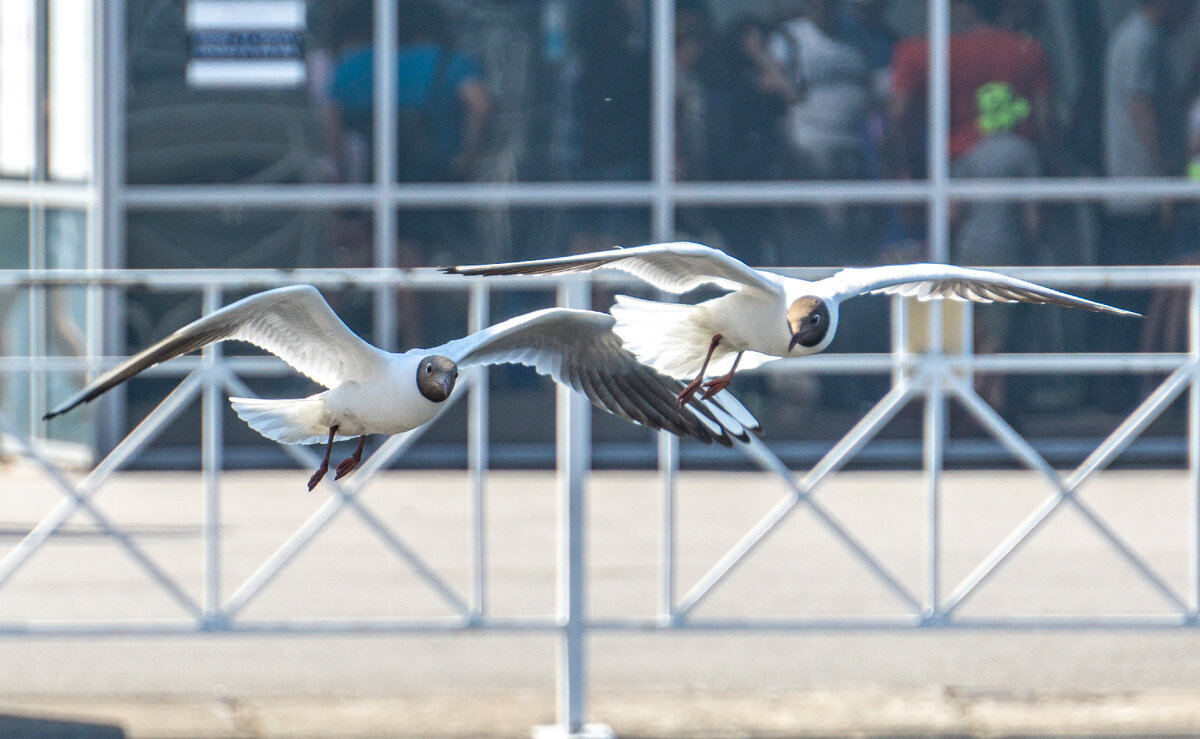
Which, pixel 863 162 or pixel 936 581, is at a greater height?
pixel 863 162

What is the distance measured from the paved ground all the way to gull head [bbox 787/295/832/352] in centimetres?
283

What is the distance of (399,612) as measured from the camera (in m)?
6.73

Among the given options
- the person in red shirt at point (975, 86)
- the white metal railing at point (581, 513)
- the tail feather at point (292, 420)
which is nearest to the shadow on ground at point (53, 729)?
the white metal railing at point (581, 513)

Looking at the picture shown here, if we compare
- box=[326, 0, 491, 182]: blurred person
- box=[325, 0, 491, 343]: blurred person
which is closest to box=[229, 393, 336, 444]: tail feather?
box=[325, 0, 491, 343]: blurred person

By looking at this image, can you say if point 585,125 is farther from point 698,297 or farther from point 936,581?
point 936,581

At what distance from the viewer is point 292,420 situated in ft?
9.18

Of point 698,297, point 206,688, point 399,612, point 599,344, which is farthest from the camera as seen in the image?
point 698,297

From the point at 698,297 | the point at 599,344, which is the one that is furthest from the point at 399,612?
the point at 599,344

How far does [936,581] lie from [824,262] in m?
5.48

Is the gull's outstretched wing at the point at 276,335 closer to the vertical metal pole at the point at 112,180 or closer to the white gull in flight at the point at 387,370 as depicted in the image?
the white gull in flight at the point at 387,370

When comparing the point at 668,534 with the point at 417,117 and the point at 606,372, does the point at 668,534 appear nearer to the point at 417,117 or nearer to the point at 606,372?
the point at 606,372

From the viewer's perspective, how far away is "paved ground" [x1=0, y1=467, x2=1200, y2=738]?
551cm

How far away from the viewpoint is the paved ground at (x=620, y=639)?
5.51 meters

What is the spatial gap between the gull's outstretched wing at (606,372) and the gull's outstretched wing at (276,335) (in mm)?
296
